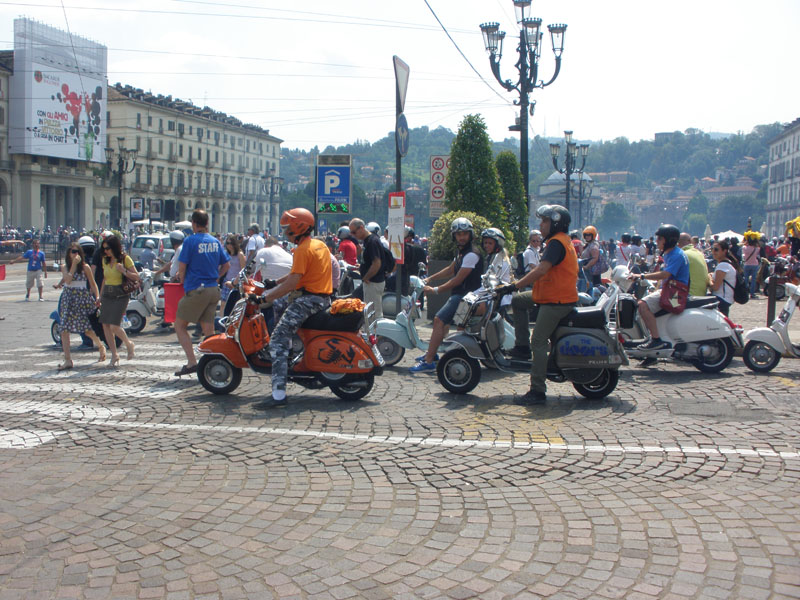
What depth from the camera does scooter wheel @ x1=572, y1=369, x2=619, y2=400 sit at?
743cm

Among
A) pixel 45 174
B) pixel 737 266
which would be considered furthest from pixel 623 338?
pixel 45 174

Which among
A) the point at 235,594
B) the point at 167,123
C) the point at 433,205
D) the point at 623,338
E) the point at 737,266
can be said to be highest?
the point at 167,123

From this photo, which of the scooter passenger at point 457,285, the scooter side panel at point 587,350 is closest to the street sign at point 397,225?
the scooter passenger at point 457,285

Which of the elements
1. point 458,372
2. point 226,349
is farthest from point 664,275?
point 226,349

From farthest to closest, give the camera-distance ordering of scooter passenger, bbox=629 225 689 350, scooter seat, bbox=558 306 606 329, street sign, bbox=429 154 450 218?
street sign, bbox=429 154 450 218 → scooter passenger, bbox=629 225 689 350 → scooter seat, bbox=558 306 606 329

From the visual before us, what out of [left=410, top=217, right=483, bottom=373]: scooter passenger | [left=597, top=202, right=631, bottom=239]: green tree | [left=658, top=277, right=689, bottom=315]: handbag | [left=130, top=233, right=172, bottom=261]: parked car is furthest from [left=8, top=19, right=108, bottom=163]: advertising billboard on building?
[left=597, top=202, right=631, bottom=239]: green tree

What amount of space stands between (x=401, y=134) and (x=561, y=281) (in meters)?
5.19

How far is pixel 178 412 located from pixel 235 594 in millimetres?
3676

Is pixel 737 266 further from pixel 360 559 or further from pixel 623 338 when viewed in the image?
pixel 360 559

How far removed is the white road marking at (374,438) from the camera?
567 centimetres

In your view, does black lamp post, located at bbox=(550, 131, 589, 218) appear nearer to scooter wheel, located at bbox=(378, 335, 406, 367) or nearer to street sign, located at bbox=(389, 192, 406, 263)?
street sign, located at bbox=(389, 192, 406, 263)

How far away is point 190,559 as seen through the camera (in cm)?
388

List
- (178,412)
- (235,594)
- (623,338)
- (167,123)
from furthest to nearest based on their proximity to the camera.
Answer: (167,123) < (623,338) < (178,412) < (235,594)

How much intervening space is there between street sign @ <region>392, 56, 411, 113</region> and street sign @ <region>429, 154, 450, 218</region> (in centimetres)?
682
